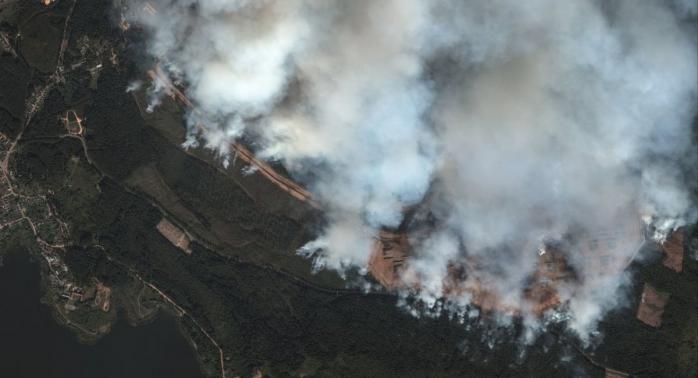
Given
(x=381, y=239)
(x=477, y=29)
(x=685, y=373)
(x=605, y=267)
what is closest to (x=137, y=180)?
(x=381, y=239)

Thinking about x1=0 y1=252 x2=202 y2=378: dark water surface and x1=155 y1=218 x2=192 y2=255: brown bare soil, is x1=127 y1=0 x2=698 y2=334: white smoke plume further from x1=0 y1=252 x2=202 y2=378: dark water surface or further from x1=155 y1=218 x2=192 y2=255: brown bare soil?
x1=0 y1=252 x2=202 y2=378: dark water surface

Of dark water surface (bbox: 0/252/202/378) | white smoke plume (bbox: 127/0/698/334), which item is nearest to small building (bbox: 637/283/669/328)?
white smoke plume (bbox: 127/0/698/334)

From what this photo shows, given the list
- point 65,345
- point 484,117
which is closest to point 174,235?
point 65,345

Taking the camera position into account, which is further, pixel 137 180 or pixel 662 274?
pixel 137 180

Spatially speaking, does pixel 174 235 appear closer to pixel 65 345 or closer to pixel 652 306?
pixel 65 345

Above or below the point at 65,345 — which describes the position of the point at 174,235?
above

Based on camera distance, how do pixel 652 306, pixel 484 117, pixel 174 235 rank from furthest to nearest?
pixel 174 235, pixel 652 306, pixel 484 117

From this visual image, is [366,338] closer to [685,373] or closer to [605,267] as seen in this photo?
[605,267]
